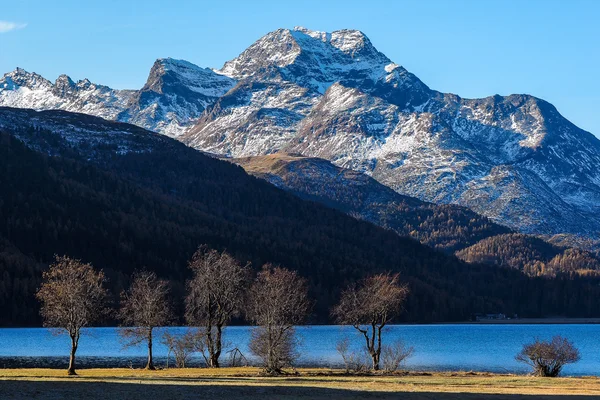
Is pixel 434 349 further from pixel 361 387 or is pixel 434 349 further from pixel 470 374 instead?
pixel 361 387

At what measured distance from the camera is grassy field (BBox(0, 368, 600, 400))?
65375 mm

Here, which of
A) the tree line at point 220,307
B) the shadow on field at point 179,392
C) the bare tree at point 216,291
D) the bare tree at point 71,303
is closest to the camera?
the shadow on field at point 179,392

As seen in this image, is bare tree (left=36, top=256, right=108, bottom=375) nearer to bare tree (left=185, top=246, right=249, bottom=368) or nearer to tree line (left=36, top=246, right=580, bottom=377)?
tree line (left=36, top=246, right=580, bottom=377)

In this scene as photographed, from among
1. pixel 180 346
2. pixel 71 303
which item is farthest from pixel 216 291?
pixel 71 303

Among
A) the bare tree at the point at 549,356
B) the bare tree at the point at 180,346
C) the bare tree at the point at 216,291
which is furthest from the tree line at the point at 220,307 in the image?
the bare tree at the point at 549,356

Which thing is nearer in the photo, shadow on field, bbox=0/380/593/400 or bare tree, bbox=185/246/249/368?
shadow on field, bbox=0/380/593/400

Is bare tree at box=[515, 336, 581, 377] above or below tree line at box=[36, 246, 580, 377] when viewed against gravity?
below

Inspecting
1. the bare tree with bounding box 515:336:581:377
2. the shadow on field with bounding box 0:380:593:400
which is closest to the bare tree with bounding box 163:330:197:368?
the shadow on field with bounding box 0:380:593:400

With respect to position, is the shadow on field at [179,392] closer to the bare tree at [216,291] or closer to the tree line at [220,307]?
the tree line at [220,307]

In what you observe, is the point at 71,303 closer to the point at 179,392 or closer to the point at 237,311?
the point at 179,392

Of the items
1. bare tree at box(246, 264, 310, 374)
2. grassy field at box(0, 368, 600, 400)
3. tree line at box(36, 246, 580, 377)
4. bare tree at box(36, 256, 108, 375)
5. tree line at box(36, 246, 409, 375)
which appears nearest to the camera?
grassy field at box(0, 368, 600, 400)

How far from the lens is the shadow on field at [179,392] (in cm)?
6284

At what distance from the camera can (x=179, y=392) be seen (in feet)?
221

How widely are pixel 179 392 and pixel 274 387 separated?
8683 millimetres
